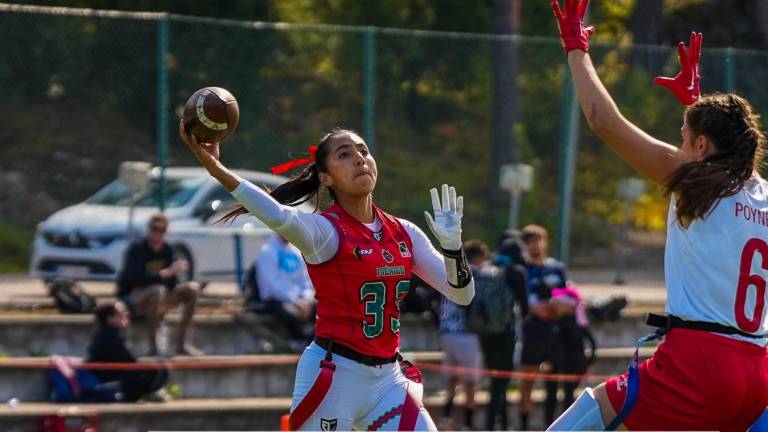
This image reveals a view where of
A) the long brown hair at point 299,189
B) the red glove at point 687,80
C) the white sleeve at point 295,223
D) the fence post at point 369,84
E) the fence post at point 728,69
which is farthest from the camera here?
the fence post at point 728,69

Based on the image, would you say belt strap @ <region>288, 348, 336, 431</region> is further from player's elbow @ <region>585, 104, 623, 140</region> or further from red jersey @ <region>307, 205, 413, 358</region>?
player's elbow @ <region>585, 104, 623, 140</region>

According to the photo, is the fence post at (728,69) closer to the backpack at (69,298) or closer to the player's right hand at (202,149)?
the backpack at (69,298)

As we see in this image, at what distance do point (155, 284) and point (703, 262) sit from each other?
7.60 meters

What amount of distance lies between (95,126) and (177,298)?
80.3 inches

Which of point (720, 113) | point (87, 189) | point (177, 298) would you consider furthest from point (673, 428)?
point (87, 189)

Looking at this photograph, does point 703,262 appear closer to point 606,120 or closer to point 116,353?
point 606,120

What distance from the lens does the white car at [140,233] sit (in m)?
13.3

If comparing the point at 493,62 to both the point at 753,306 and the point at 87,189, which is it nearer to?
the point at 87,189

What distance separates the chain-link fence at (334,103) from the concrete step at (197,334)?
114 cm

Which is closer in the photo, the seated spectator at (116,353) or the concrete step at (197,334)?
the seated spectator at (116,353)

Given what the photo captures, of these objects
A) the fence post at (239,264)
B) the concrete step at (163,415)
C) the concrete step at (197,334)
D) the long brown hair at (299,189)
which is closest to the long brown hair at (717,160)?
the long brown hair at (299,189)

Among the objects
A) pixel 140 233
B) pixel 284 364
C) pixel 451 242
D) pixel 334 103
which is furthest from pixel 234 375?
pixel 451 242

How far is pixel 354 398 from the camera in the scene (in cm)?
630

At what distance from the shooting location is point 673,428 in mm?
5297
